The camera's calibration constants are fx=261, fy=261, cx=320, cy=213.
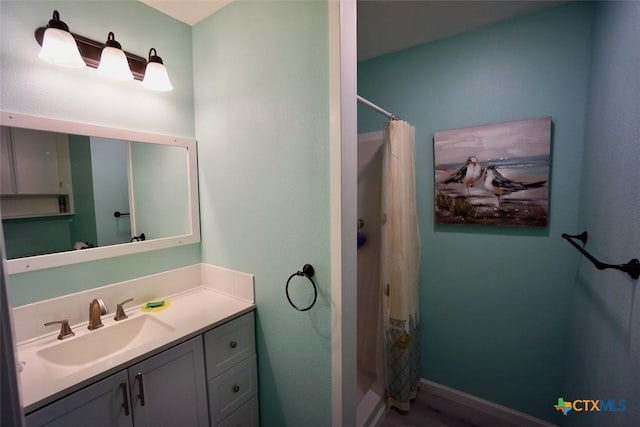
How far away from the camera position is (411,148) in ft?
6.03

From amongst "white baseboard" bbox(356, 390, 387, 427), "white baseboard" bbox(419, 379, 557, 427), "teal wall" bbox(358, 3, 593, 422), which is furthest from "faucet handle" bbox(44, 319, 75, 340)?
"white baseboard" bbox(419, 379, 557, 427)

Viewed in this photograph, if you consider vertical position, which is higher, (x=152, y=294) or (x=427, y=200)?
(x=427, y=200)

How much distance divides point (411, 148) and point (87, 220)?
193 cm

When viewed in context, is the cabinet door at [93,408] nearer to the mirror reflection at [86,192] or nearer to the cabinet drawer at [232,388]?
the cabinet drawer at [232,388]

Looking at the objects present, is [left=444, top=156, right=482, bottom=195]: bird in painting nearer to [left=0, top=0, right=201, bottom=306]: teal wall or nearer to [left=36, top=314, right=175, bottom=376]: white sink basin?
[left=0, top=0, right=201, bottom=306]: teal wall

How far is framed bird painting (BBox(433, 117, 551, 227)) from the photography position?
1602 millimetres

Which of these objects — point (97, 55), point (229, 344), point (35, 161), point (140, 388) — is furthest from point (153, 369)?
point (97, 55)

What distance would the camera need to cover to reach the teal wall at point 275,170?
115 centimetres

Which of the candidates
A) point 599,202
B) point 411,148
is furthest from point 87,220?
point 599,202

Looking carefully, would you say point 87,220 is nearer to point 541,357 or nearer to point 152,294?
point 152,294

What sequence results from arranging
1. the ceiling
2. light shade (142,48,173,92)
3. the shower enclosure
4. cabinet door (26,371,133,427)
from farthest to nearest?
the shower enclosure < the ceiling < light shade (142,48,173,92) < cabinet door (26,371,133,427)

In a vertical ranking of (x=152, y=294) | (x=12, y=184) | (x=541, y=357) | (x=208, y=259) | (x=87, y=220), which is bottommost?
(x=541, y=357)

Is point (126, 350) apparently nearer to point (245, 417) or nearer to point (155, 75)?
point (245, 417)

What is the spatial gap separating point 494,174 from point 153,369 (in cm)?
213
